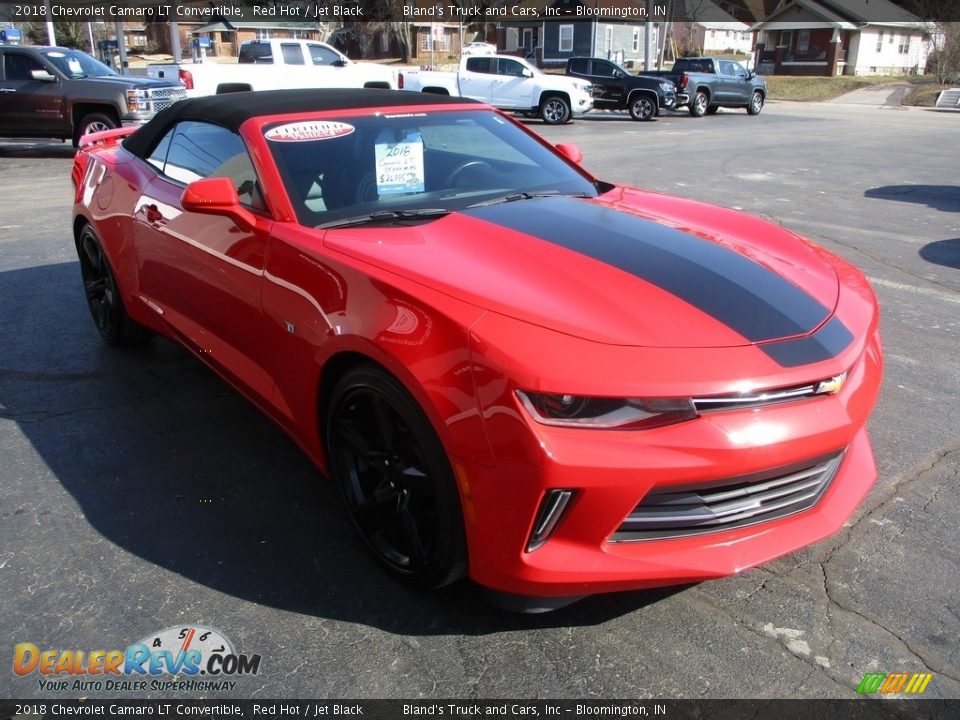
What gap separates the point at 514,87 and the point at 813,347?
19980mm

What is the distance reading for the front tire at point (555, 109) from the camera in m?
20.9

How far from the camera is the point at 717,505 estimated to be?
89.5 inches

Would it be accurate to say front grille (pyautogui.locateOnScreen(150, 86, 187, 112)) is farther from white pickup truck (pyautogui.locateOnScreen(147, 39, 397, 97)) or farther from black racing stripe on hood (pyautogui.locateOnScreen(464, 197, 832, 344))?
black racing stripe on hood (pyautogui.locateOnScreen(464, 197, 832, 344))

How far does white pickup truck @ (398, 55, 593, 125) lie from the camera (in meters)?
20.7

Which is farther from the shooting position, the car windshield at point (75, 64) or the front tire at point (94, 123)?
the car windshield at point (75, 64)

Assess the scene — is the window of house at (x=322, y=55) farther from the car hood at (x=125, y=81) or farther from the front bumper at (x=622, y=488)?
the front bumper at (x=622, y=488)

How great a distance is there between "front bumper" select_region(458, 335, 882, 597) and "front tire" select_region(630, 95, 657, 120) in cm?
2153

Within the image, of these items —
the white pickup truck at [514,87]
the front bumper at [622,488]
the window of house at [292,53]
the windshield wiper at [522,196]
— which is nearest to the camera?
the front bumper at [622,488]

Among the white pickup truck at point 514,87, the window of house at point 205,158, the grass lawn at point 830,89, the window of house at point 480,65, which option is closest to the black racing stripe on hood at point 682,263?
the window of house at point 205,158

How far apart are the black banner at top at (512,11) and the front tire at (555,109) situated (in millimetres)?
28569

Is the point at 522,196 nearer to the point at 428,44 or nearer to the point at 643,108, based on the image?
the point at 643,108

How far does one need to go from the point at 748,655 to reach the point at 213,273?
2.56 m

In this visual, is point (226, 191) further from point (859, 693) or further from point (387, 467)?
point (859, 693)

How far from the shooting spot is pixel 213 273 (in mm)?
3514
